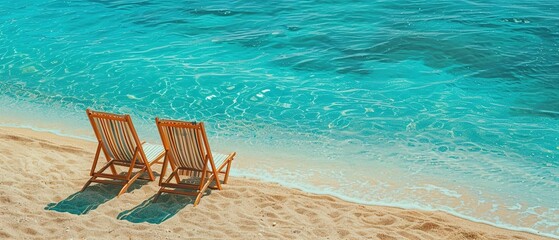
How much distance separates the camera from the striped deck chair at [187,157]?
7.13 metres

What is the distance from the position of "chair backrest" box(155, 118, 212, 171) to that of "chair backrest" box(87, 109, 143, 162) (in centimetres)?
39

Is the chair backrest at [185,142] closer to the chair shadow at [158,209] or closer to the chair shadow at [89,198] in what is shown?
the chair shadow at [158,209]

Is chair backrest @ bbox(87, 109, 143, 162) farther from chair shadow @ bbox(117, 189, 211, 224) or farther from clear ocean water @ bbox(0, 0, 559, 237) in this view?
clear ocean water @ bbox(0, 0, 559, 237)

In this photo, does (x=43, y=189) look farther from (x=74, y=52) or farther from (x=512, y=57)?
(x=512, y=57)

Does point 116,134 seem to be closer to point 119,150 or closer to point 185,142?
point 119,150

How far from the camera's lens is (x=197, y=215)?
708 centimetres

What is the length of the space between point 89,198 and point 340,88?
6735 millimetres

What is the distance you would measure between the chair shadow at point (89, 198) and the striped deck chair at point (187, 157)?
1.88 ft

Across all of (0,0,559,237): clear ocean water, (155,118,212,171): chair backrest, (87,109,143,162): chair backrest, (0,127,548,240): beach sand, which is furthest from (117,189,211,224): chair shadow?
(0,0,559,237): clear ocean water

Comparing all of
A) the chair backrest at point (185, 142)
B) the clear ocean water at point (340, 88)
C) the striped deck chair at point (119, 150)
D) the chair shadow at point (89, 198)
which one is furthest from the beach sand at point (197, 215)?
the clear ocean water at point (340, 88)

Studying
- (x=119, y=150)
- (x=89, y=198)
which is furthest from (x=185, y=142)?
(x=89, y=198)

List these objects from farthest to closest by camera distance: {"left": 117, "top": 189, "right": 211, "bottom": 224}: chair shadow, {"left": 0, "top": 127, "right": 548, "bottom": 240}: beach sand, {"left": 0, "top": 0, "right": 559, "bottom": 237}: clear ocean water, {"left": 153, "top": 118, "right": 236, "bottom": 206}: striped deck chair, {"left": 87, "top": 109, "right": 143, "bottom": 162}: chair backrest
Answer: {"left": 0, "top": 0, "right": 559, "bottom": 237}: clear ocean water → {"left": 87, "top": 109, "right": 143, "bottom": 162}: chair backrest → {"left": 153, "top": 118, "right": 236, "bottom": 206}: striped deck chair → {"left": 117, "top": 189, "right": 211, "bottom": 224}: chair shadow → {"left": 0, "top": 127, "right": 548, "bottom": 240}: beach sand

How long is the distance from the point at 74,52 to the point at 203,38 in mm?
3464

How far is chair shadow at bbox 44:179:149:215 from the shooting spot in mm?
7180
